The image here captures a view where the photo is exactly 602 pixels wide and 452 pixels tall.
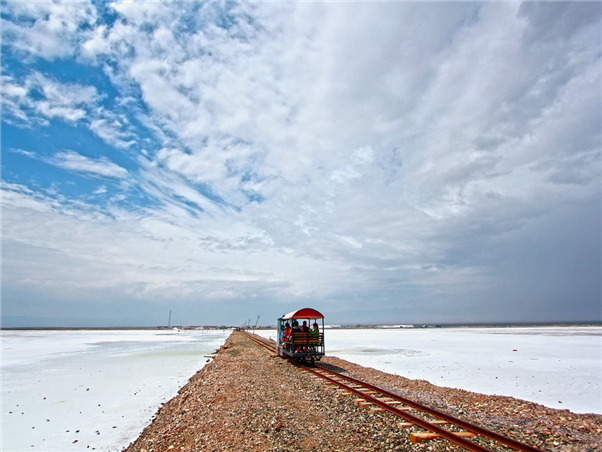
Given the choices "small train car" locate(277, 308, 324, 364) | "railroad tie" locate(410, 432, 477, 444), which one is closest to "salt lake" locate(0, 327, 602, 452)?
"small train car" locate(277, 308, 324, 364)

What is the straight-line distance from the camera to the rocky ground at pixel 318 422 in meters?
7.67

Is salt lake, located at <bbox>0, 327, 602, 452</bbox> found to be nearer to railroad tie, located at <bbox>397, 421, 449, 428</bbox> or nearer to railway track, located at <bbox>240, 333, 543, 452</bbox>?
railway track, located at <bbox>240, 333, 543, 452</bbox>

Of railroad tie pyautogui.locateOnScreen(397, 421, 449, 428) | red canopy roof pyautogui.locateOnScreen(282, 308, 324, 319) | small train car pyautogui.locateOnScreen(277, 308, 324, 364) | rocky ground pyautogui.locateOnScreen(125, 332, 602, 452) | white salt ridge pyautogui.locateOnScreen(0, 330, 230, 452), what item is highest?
red canopy roof pyautogui.locateOnScreen(282, 308, 324, 319)

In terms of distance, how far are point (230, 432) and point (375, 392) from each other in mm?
5616

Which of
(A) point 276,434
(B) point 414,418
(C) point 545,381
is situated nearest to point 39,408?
(A) point 276,434

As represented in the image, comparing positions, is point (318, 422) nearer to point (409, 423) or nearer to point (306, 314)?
point (409, 423)

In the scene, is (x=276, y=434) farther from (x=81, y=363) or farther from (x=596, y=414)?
(x=81, y=363)

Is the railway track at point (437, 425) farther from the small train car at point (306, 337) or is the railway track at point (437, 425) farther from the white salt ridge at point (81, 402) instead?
the small train car at point (306, 337)

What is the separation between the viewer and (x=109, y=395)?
1617 cm

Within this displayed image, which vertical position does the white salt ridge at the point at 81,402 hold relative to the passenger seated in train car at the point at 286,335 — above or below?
below

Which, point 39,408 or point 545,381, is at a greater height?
point 545,381

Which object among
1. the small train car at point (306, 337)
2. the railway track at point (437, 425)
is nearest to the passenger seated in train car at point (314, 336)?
the small train car at point (306, 337)

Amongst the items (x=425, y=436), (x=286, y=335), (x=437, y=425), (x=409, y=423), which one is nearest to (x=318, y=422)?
(x=409, y=423)

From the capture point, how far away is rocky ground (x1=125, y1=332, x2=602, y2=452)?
7668 millimetres
